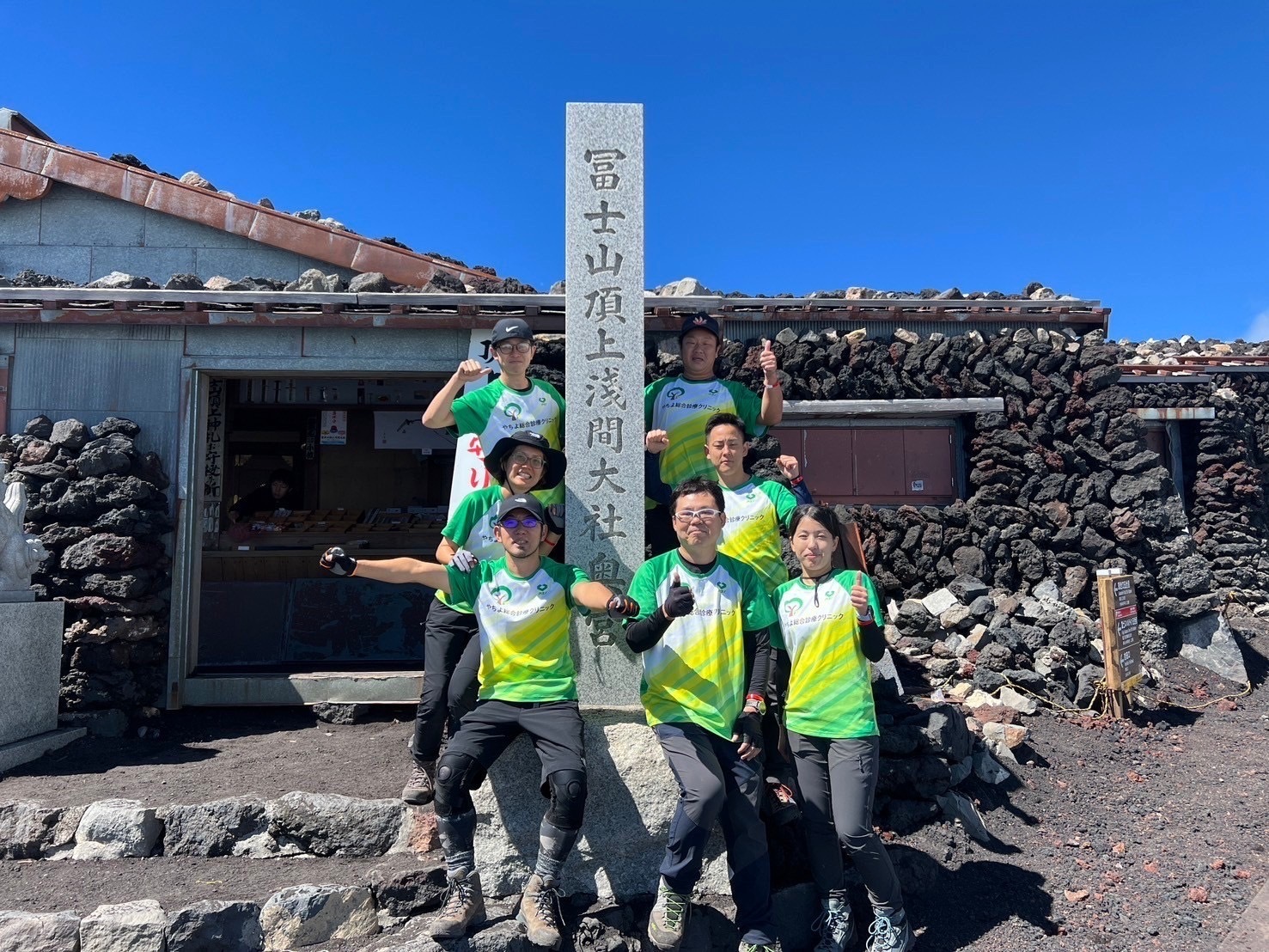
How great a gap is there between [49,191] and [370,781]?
7354 millimetres

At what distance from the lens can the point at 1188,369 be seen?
35.5 feet

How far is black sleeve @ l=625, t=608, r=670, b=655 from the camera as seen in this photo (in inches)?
123

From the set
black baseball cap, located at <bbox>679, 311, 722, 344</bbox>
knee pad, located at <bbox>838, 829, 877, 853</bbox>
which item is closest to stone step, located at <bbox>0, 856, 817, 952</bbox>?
knee pad, located at <bbox>838, 829, 877, 853</bbox>

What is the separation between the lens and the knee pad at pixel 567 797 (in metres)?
3.06

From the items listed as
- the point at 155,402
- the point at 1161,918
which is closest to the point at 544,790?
the point at 1161,918

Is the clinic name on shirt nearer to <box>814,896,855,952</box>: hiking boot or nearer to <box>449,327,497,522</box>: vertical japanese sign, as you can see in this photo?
<box>449,327,497,522</box>: vertical japanese sign

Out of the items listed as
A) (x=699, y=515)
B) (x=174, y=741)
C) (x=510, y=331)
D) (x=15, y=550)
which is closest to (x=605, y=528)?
(x=699, y=515)

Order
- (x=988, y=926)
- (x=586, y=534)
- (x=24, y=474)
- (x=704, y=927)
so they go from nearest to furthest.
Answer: (x=704, y=927) < (x=988, y=926) < (x=586, y=534) < (x=24, y=474)

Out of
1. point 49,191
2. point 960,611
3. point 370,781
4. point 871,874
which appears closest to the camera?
point 871,874

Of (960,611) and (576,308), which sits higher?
(576,308)

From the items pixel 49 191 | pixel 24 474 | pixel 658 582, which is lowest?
pixel 658 582

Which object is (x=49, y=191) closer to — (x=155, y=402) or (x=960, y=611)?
(x=155, y=402)

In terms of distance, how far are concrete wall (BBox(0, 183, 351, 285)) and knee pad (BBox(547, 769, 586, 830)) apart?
6.49 metres

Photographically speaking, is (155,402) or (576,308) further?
(155,402)
